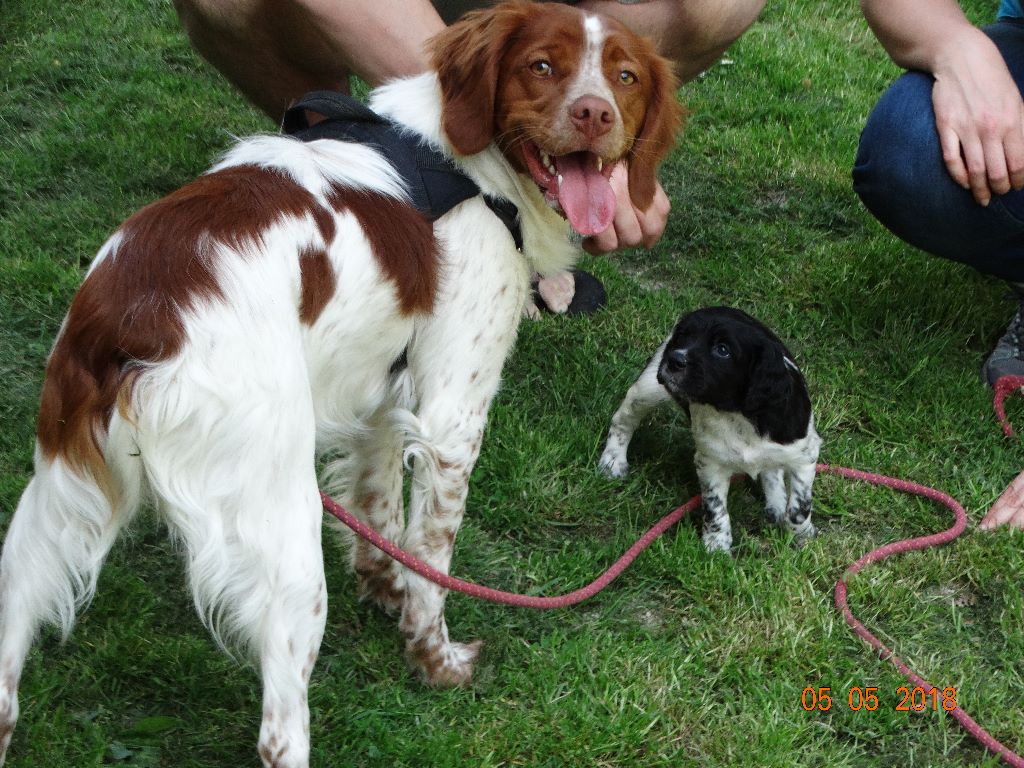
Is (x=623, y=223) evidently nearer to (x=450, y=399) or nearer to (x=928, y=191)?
(x=450, y=399)

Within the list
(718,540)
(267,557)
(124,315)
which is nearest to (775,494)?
(718,540)

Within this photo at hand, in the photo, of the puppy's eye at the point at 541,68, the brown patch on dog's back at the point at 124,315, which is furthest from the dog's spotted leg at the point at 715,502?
the brown patch on dog's back at the point at 124,315

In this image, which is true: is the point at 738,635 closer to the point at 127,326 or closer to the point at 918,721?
the point at 918,721

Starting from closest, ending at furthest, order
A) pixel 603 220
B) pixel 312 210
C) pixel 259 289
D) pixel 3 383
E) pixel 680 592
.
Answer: pixel 259 289, pixel 312 210, pixel 603 220, pixel 680 592, pixel 3 383

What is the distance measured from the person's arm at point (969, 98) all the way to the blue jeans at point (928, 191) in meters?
0.06

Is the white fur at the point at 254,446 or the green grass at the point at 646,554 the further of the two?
the green grass at the point at 646,554

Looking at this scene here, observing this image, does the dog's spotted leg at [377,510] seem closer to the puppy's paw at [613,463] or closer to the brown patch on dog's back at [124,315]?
the puppy's paw at [613,463]

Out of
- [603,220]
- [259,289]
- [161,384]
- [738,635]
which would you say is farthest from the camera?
[738,635]

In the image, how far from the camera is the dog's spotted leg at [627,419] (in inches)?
128

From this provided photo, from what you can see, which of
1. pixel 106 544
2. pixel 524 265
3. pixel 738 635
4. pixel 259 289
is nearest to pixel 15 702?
pixel 106 544

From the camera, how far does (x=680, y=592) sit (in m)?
2.88

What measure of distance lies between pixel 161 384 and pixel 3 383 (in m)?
1.90

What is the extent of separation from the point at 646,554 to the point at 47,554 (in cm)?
160

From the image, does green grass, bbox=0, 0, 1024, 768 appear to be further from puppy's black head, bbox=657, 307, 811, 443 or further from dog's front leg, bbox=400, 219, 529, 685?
puppy's black head, bbox=657, 307, 811, 443
